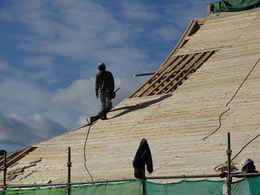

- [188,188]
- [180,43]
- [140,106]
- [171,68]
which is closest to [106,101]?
[140,106]

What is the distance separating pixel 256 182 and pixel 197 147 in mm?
4031

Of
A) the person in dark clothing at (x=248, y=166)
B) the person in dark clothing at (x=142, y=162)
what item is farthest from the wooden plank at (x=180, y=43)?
the person in dark clothing at (x=248, y=166)

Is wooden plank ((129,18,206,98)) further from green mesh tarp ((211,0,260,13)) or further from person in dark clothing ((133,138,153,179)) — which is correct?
person in dark clothing ((133,138,153,179))

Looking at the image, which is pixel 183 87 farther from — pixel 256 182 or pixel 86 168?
pixel 256 182

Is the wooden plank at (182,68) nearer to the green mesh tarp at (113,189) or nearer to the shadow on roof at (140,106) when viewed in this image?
the shadow on roof at (140,106)

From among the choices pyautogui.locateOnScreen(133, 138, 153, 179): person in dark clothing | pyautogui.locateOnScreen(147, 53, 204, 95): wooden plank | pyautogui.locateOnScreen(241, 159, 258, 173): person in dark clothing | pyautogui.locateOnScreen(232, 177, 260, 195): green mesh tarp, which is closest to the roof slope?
pyautogui.locateOnScreen(147, 53, 204, 95): wooden plank

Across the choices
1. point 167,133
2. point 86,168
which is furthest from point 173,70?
point 86,168

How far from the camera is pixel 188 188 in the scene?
35.0 feet

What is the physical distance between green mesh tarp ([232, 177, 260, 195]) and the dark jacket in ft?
27.9

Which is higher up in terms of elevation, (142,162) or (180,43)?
(180,43)

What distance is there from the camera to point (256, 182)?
10023 millimetres

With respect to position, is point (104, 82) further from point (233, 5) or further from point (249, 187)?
point (249, 187)

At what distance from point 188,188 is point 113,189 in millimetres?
1466

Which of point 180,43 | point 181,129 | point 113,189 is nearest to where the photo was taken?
point 113,189
